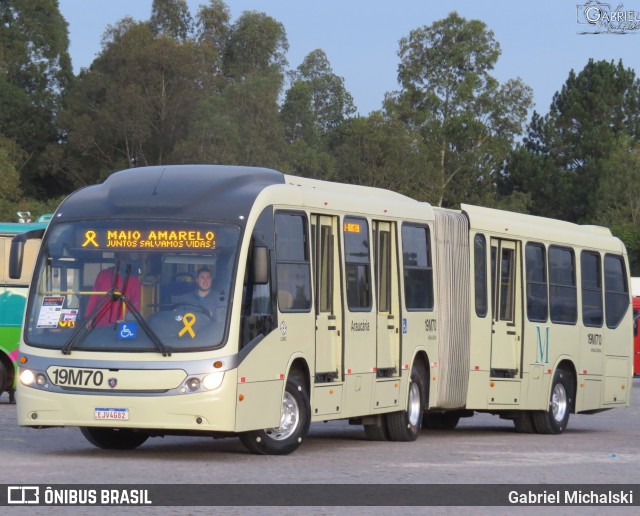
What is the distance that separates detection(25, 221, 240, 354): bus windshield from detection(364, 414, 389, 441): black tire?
185 inches

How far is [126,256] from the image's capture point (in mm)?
15984

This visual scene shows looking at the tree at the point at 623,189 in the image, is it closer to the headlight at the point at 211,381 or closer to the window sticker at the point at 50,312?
the window sticker at the point at 50,312

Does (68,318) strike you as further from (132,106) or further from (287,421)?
(132,106)

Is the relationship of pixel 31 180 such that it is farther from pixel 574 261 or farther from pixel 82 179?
pixel 574 261

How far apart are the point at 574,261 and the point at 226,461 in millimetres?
10438

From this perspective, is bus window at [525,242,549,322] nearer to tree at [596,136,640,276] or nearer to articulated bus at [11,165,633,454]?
articulated bus at [11,165,633,454]

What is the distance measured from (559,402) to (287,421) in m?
8.09

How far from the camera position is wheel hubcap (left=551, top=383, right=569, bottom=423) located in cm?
2361

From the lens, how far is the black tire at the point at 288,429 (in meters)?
16.4

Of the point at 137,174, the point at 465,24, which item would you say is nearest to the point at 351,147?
the point at 465,24

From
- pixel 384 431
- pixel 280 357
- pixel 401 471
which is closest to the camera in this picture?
pixel 401 471

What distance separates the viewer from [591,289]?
992 inches

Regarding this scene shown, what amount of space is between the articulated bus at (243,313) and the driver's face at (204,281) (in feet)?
0.22

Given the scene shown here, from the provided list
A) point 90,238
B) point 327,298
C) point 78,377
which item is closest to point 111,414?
point 78,377
